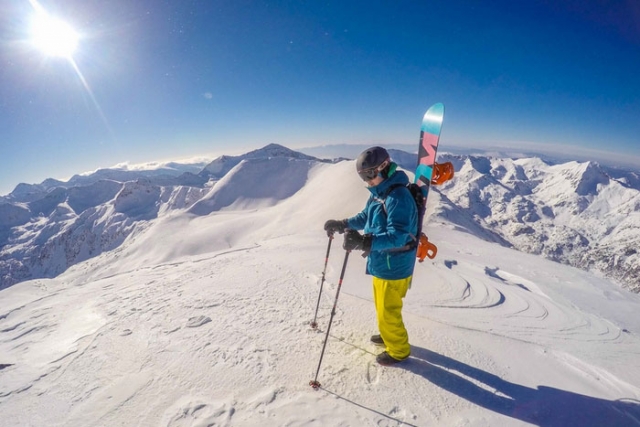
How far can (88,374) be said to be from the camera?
411cm

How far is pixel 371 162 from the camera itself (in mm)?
3949

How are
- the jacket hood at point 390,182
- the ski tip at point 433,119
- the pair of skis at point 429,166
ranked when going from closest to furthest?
the jacket hood at point 390,182 < the pair of skis at point 429,166 < the ski tip at point 433,119

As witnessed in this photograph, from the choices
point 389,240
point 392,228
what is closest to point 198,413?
point 389,240

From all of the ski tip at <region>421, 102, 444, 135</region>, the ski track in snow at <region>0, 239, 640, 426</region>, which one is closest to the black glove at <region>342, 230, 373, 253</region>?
the ski track in snow at <region>0, 239, 640, 426</region>

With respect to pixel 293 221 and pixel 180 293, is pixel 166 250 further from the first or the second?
pixel 180 293

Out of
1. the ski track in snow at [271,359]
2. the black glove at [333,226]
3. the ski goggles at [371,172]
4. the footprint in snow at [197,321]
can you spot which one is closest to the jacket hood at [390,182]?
the ski goggles at [371,172]

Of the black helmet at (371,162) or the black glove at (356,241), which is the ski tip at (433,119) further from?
the black glove at (356,241)

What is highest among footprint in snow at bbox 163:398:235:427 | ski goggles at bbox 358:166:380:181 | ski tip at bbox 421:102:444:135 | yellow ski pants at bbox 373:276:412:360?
ski tip at bbox 421:102:444:135

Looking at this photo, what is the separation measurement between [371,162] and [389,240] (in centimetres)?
111

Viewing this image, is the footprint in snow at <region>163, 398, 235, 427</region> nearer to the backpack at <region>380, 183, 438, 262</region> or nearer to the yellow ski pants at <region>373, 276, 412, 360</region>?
the yellow ski pants at <region>373, 276, 412, 360</region>

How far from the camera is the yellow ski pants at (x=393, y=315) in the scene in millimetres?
4023

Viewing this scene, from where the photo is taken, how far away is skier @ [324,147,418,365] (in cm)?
369

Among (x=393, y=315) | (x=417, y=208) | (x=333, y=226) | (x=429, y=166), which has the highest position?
(x=429, y=166)

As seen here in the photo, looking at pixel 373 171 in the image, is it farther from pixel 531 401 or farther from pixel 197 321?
pixel 197 321
